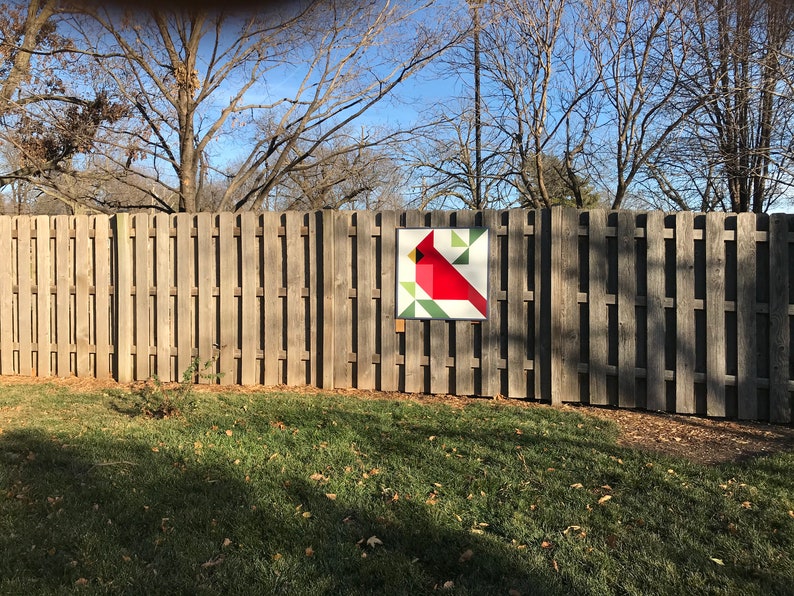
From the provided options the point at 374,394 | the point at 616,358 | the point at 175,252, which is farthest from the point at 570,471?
the point at 175,252

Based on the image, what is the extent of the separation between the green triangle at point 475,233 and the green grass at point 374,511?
82.6 inches

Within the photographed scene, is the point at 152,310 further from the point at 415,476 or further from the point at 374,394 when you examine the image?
the point at 415,476

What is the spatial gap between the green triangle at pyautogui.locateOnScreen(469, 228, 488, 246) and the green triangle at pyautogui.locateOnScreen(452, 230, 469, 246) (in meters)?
0.07

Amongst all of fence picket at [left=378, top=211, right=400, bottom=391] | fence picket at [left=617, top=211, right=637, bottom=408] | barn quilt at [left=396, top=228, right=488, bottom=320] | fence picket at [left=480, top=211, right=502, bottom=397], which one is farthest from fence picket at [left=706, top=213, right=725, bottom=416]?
fence picket at [left=378, top=211, right=400, bottom=391]

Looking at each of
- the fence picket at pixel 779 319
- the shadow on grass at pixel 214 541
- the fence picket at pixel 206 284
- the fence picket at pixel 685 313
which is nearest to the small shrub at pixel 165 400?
the fence picket at pixel 206 284

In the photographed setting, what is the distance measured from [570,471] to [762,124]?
812 cm

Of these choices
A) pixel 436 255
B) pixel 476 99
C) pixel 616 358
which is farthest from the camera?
pixel 476 99

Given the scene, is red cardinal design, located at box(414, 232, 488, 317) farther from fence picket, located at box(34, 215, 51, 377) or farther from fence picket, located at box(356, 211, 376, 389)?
fence picket, located at box(34, 215, 51, 377)

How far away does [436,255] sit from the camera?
21.6ft

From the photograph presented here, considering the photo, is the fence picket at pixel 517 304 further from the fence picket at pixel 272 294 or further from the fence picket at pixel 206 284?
the fence picket at pixel 206 284

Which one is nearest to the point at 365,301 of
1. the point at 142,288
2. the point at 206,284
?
the point at 206,284

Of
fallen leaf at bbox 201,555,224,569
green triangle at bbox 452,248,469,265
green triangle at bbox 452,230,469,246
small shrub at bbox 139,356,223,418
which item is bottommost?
fallen leaf at bbox 201,555,224,569

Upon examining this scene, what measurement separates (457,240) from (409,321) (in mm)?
1055

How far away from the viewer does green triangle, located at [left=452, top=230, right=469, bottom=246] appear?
6484mm
